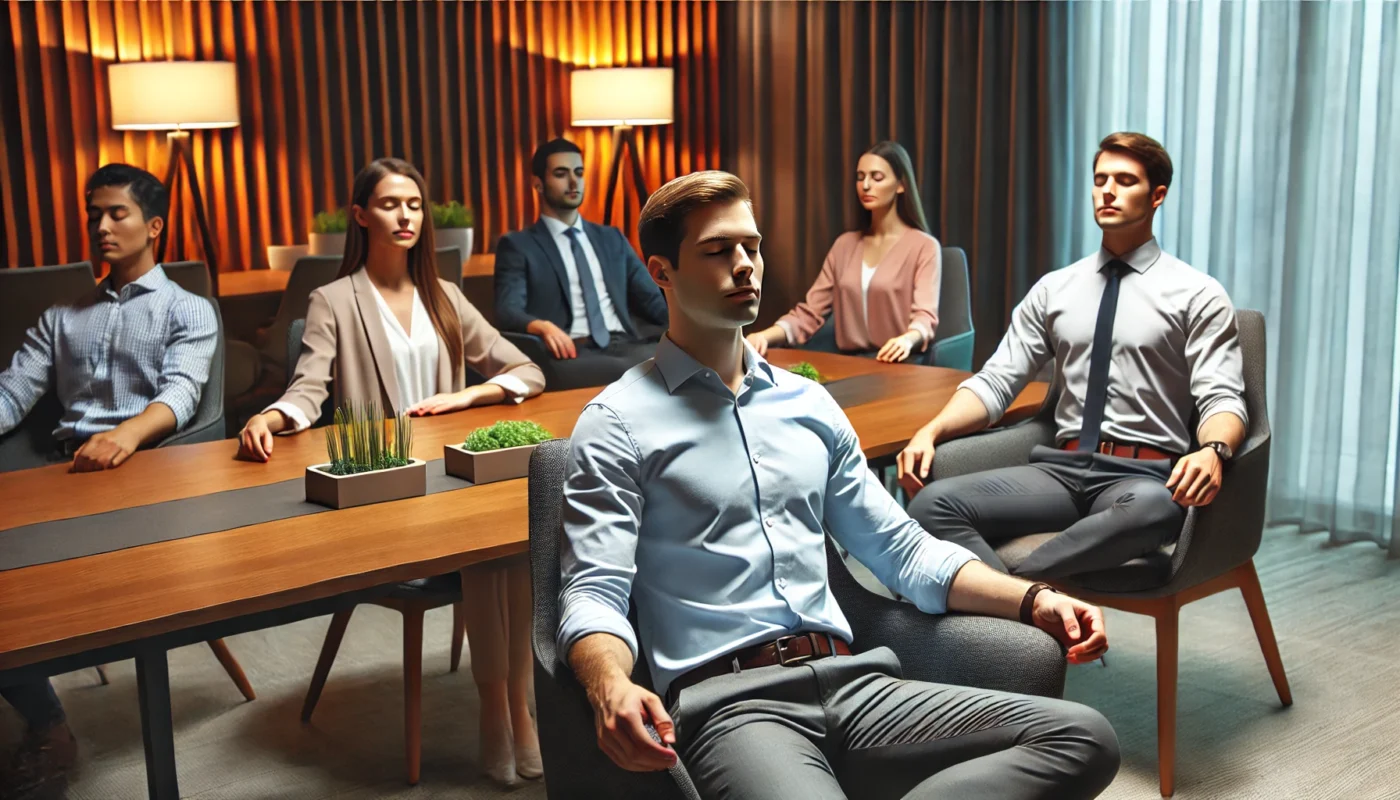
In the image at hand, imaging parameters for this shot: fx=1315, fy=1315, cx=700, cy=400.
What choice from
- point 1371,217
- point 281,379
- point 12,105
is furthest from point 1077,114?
point 12,105

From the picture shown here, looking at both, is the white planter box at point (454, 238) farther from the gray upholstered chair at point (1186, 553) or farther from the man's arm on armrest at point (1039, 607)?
the man's arm on armrest at point (1039, 607)

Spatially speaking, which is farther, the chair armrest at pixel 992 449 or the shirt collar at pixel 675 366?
the chair armrest at pixel 992 449

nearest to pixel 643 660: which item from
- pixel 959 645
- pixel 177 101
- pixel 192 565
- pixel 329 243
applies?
pixel 959 645

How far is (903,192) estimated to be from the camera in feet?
15.0

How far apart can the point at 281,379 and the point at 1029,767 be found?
418 cm

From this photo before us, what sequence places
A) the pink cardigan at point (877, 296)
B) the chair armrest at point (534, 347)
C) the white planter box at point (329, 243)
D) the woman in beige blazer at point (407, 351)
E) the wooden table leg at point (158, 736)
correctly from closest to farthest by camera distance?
the wooden table leg at point (158, 736) < the woman in beige blazer at point (407, 351) < the pink cardigan at point (877, 296) < the chair armrest at point (534, 347) < the white planter box at point (329, 243)

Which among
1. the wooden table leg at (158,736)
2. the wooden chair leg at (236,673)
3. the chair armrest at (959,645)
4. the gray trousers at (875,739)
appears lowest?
the wooden chair leg at (236,673)

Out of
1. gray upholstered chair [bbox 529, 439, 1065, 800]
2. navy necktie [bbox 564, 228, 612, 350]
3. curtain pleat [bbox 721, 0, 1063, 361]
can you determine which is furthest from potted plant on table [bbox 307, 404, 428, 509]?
curtain pleat [bbox 721, 0, 1063, 361]

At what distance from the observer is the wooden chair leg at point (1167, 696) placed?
2711mm

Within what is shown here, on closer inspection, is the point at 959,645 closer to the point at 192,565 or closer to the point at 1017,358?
the point at 192,565

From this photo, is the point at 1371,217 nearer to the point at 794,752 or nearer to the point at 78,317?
the point at 794,752

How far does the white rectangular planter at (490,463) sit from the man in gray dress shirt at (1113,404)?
86 cm

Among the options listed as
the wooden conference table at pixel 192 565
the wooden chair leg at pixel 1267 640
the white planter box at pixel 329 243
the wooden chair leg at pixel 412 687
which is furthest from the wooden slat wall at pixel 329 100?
the wooden chair leg at pixel 1267 640

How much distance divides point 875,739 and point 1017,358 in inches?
63.1
